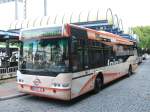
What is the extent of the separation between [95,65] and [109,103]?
210 centimetres

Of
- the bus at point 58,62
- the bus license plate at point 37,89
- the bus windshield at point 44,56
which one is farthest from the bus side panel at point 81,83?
the bus license plate at point 37,89

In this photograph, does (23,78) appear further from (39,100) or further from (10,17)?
(10,17)

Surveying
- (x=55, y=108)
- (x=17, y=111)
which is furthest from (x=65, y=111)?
(x=17, y=111)

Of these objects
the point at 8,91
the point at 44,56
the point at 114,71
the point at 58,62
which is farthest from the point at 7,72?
the point at 58,62

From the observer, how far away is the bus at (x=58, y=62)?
893 centimetres

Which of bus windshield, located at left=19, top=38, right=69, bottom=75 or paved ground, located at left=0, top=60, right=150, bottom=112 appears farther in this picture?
bus windshield, located at left=19, top=38, right=69, bottom=75

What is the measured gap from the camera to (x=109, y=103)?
9.58 m

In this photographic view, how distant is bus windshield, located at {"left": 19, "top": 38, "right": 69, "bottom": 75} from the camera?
29.4 ft

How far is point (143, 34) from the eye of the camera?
268ft

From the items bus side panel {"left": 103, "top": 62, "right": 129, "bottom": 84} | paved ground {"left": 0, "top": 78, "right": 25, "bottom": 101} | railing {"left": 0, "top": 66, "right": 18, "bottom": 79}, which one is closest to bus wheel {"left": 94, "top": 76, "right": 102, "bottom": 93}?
bus side panel {"left": 103, "top": 62, "right": 129, "bottom": 84}

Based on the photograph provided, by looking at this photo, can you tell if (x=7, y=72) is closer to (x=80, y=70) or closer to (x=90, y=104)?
(x=80, y=70)

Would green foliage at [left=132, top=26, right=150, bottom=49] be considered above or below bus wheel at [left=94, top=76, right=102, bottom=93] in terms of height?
above

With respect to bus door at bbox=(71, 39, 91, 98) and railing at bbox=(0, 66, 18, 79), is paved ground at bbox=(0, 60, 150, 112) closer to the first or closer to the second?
bus door at bbox=(71, 39, 91, 98)

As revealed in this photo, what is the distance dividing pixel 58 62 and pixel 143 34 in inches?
2999
